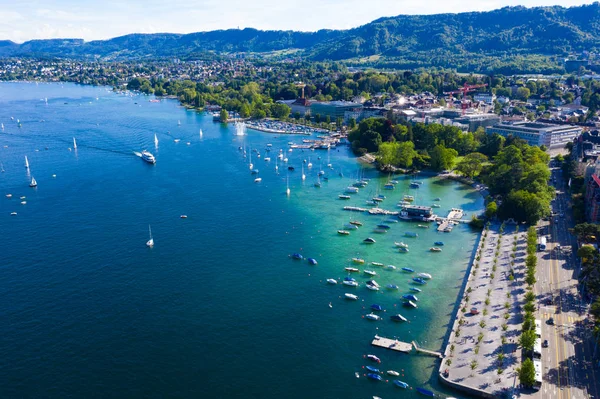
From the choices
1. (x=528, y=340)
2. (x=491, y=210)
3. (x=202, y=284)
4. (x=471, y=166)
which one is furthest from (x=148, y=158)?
(x=528, y=340)

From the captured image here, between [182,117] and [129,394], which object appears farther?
[182,117]

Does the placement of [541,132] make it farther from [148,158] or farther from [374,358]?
[374,358]

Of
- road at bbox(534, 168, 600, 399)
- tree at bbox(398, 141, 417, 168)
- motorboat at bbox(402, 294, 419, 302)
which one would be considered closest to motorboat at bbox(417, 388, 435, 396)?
road at bbox(534, 168, 600, 399)

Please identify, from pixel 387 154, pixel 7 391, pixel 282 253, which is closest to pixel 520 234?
pixel 282 253

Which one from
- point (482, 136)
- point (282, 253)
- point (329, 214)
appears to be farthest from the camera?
point (482, 136)

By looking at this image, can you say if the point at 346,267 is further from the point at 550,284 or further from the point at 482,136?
the point at 482,136

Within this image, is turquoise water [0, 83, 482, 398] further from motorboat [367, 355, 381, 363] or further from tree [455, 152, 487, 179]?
tree [455, 152, 487, 179]

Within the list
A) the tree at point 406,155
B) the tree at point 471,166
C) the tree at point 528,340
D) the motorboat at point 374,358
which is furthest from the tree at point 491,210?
the motorboat at point 374,358
